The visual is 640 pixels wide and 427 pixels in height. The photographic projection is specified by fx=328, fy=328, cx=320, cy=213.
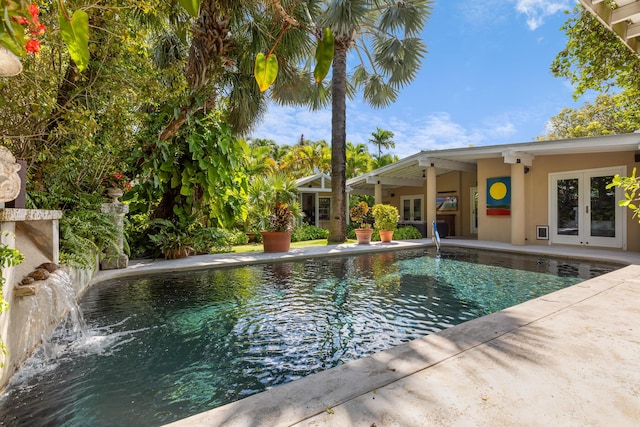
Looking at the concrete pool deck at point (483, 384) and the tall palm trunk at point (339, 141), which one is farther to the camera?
the tall palm trunk at point (339, 141)

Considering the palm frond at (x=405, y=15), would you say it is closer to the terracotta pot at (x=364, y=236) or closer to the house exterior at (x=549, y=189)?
the house exterior at (x=549, y=189)

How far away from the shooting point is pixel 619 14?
4.59 meters

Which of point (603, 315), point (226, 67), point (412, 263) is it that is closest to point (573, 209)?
point (412, 263)

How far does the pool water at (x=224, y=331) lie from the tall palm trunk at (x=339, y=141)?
204 inches

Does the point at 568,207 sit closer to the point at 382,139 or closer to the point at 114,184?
the point at 114,184

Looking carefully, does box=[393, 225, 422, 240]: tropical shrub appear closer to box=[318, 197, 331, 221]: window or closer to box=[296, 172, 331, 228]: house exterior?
box=[296, 172, 331, 228]: house exterior

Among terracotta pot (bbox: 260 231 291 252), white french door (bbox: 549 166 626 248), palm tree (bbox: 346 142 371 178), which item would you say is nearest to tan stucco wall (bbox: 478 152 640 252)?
white french door (bbox: 549 166 626 248)

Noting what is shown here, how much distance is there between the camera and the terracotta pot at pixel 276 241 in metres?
9.52

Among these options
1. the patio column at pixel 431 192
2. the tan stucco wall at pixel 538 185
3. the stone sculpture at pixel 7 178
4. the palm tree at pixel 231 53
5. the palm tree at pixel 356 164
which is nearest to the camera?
the stone sculpture at pixel 7 178

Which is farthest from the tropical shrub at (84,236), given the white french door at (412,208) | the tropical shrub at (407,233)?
the white french door at (412,208)

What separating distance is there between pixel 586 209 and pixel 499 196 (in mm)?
2675

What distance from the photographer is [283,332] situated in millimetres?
3643

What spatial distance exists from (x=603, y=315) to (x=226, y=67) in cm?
964

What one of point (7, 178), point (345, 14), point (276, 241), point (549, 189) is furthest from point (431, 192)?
point (7, 178)
